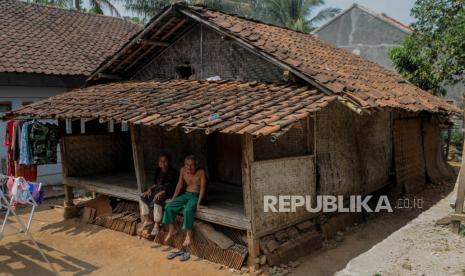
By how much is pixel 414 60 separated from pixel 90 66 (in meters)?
11.6

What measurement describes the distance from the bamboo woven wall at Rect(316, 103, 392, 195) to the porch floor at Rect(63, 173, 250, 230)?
1715 millimetres

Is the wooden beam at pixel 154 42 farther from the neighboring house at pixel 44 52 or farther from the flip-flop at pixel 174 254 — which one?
the flip-flop at pixel 174 254

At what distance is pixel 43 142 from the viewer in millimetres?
8250

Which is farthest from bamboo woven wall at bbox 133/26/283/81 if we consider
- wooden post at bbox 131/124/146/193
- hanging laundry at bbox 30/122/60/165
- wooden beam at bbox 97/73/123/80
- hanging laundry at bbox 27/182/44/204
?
hanging laundry at bbox 27/182/44/204

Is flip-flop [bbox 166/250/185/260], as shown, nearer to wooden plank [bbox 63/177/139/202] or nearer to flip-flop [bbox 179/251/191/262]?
flip-flop [bbox 179/251/191/262]

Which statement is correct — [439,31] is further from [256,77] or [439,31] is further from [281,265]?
[281,265]

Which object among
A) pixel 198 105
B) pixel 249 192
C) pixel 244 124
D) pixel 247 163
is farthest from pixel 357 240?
pixel 198 105

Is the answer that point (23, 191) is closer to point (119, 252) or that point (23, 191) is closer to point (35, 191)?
point (35, 191)

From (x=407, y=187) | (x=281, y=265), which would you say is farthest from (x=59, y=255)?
(x=407, y=187)

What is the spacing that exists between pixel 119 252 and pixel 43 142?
3.17 meters

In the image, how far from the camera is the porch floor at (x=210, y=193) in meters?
6.09

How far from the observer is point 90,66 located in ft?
40.2

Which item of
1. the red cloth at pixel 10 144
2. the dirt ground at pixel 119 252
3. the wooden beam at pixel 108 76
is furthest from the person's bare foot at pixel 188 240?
the wooden beam at pixel 108 76

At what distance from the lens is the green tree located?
12914 mm
